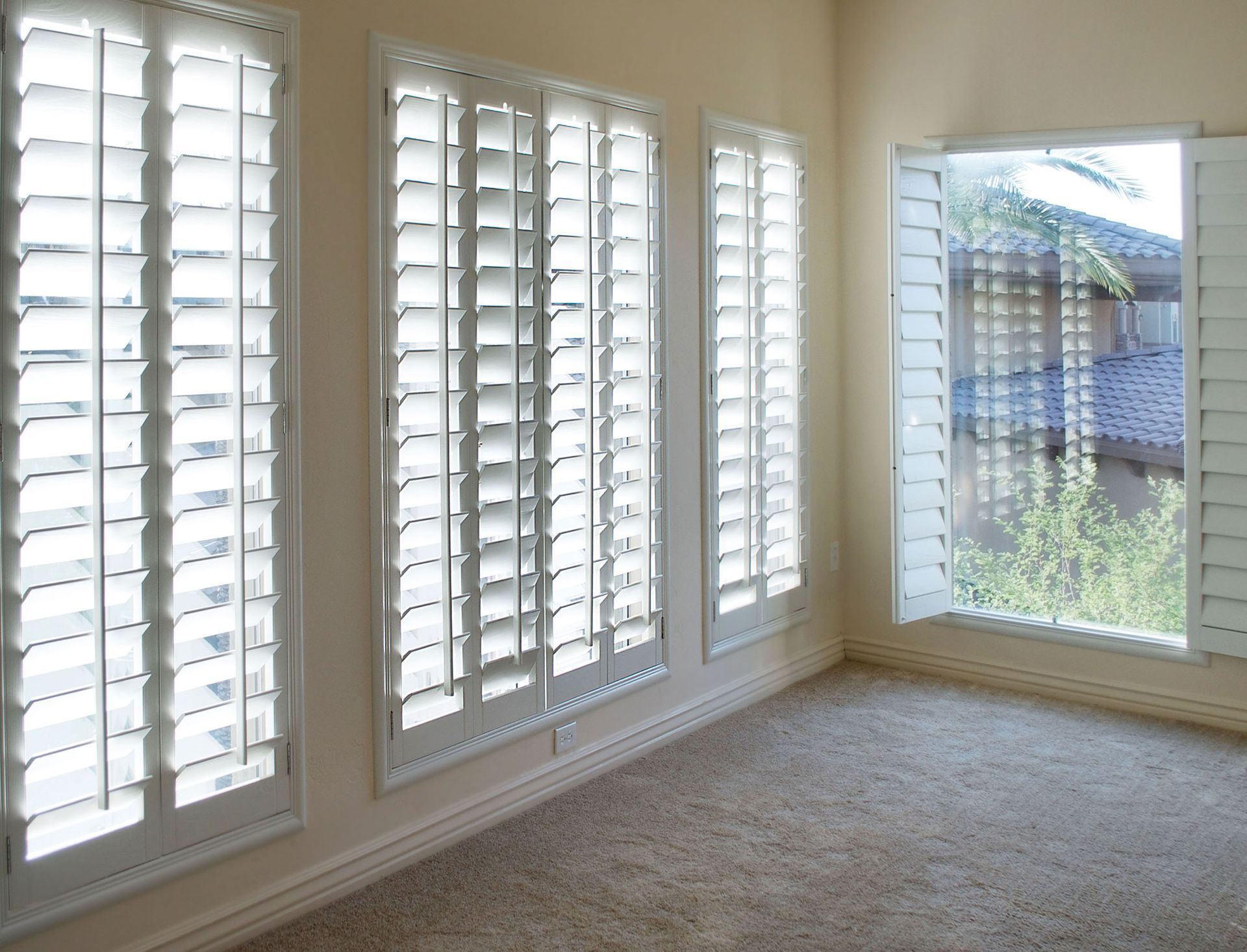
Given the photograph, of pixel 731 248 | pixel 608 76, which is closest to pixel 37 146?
pixel 608 76

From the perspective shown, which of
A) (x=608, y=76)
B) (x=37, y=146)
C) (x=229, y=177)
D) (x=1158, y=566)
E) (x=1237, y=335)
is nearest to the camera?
(x=37, y=146)

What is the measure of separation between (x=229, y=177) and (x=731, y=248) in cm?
196

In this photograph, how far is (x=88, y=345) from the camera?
7.02ft

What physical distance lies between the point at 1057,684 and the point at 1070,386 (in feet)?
3.88

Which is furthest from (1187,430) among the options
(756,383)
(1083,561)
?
(756,383)

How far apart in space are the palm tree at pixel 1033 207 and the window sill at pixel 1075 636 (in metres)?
1.30

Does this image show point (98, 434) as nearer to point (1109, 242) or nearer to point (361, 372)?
point (361, 372)

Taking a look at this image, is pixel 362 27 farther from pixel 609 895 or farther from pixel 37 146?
pixel 609 895

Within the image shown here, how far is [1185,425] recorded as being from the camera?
3.88 meters

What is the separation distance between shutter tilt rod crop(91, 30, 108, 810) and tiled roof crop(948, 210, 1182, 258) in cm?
337

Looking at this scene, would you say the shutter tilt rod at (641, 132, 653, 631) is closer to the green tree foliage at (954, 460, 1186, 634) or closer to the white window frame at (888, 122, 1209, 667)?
the white window frame at (888, 122, 1209, 667)

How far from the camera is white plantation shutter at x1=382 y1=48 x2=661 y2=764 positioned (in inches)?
109

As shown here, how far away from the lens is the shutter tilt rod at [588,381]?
10.6 feet

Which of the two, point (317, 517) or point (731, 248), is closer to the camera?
point (317, 517)
